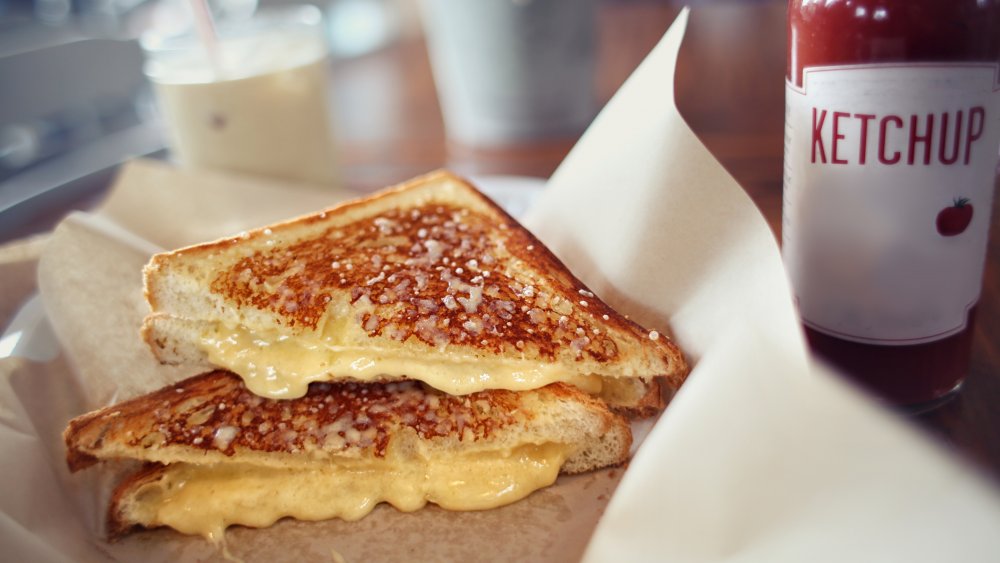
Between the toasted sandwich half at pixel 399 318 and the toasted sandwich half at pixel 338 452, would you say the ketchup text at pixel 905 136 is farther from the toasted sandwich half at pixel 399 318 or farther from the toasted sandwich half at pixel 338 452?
→ the toasted sandwich half at pixel 338 452

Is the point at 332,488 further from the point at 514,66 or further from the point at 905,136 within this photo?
the point at 514,66

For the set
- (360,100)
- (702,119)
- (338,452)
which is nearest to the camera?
(338,452)

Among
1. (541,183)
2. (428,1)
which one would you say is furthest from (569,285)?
(428,1)

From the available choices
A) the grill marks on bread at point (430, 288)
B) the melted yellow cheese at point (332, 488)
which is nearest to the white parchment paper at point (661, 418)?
the melted yellow cheese at point (332, 488)

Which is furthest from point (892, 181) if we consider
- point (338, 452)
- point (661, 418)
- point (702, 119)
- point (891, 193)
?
point (702, 119)

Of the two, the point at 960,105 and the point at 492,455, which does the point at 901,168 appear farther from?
the point at 492,455

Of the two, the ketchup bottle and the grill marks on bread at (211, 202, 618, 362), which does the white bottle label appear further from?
the grill marks on bread at (211, 202, 618, 362)
